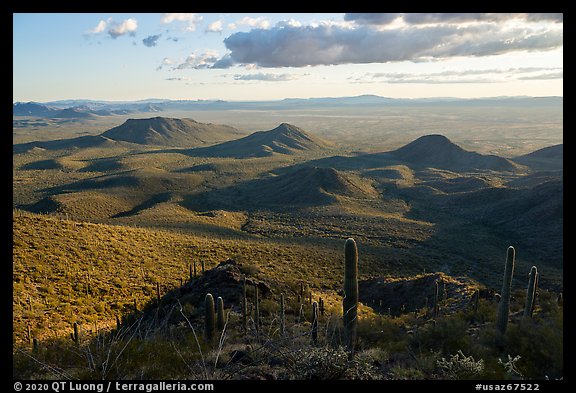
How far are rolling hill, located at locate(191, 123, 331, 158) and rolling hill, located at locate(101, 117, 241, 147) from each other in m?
31.3

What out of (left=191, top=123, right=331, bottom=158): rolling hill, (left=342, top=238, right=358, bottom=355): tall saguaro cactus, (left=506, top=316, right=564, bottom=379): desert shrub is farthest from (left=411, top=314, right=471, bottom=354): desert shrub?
(left=191, top=123, right=331, bottom=158): rolling hill

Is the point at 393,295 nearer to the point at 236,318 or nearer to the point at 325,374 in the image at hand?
the point at 236,318

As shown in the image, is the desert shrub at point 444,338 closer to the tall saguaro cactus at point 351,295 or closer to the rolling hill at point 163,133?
the tall saguaro cactus at point 351,295

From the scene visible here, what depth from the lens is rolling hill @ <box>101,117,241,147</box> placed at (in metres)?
152

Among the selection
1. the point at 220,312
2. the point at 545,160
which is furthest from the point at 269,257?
the point at 545,160

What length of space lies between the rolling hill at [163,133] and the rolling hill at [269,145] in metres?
31.3

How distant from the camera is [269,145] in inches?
4929

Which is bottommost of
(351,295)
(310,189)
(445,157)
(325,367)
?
(310,189)

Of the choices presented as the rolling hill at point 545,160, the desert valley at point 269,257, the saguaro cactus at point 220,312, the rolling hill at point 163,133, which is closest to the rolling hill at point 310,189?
the desert valley at point 269,257

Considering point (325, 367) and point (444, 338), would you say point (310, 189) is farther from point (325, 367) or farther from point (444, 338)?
point (325, 367)

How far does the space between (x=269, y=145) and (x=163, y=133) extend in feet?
199

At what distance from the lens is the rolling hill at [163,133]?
500ft

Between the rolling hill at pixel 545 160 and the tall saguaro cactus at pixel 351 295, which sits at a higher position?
the tall saguaro cactus at pixel 351 295
